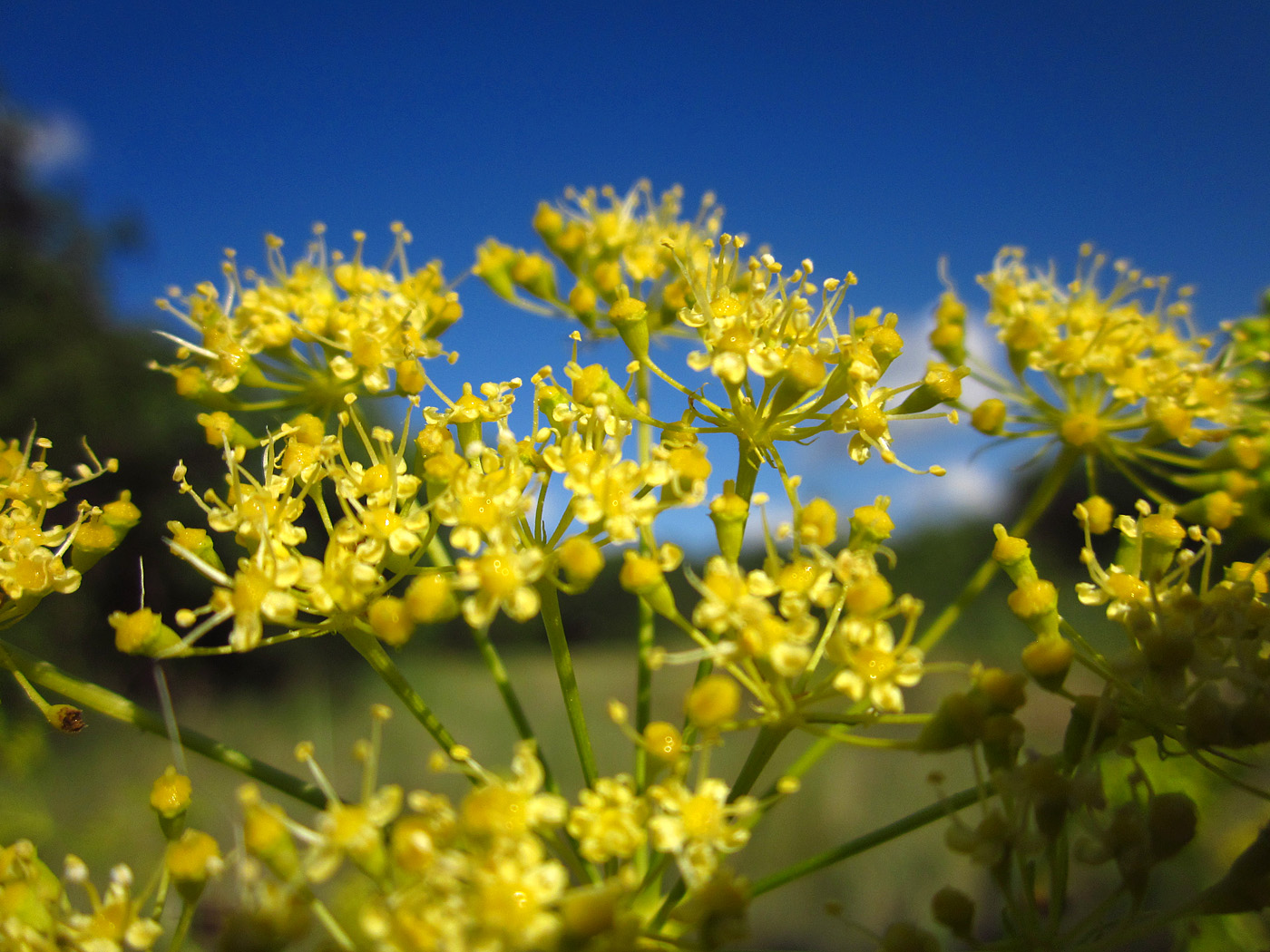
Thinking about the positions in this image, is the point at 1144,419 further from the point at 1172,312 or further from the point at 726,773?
the point at 726,773

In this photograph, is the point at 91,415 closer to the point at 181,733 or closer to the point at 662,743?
the point at 181,733

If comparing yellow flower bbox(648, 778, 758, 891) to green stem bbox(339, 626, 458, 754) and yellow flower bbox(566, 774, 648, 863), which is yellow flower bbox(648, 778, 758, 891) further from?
green stem bbox(339, 626, 458, 754)

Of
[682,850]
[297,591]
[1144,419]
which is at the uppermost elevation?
[1144,419]

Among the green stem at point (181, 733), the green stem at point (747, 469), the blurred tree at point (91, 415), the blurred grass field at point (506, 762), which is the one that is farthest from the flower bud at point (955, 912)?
the blurred tree at point (91, 415)

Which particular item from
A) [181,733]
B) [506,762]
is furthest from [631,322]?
[506,762]

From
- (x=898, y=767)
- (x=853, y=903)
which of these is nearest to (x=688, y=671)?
(x=898, y=767)

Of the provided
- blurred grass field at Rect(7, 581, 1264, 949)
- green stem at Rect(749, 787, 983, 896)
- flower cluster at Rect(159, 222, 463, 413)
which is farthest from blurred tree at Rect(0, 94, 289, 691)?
green stem at Rect(749, 787, 983, 896)
